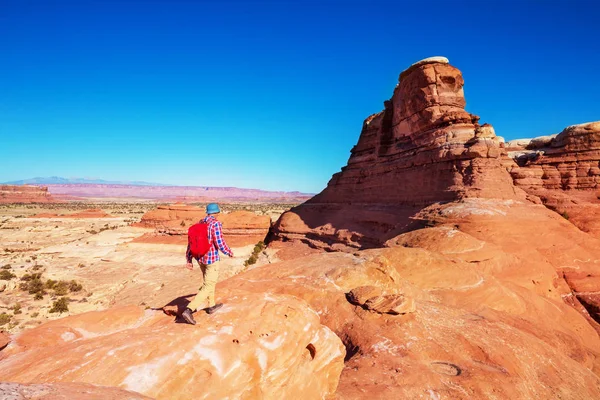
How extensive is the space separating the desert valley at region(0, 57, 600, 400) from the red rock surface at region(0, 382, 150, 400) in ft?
0.09

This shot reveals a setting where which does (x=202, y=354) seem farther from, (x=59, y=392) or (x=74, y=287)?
(x=74, y=287)

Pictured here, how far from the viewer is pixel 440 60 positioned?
2139 cm

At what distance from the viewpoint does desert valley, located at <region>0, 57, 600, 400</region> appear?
12.8 ft

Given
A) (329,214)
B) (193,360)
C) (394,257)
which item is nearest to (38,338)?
(193,360)

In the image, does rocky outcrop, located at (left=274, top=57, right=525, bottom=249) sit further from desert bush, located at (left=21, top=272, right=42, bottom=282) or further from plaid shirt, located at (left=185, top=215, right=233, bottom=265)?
desert bush, located at (left=21, top=272, right=42, bottom=282)

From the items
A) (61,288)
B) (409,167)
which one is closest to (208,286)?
(61,288)

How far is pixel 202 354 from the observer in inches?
149

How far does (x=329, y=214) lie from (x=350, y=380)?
76.2 feet

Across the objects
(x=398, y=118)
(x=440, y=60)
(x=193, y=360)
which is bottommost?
(x=193, y=360)

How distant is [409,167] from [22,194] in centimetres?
12036

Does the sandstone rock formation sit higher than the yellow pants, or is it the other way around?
the yellow pants

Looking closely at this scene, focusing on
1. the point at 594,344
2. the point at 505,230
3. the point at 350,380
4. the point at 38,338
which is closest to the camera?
the point at 38,338

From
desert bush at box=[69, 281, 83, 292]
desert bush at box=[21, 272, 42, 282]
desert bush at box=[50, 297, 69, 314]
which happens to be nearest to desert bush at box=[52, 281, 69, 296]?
desert bush at box=[69, 281, 83, 292]

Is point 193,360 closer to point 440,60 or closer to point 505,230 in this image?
point 505,230
